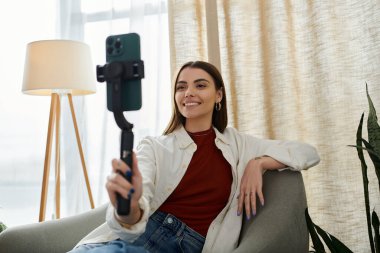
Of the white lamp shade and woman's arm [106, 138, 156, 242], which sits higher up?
the white lamp shade

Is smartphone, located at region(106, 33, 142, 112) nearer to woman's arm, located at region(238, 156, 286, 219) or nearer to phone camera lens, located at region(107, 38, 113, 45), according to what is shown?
phone camera lens, located at region(107, 38, 113, 45)

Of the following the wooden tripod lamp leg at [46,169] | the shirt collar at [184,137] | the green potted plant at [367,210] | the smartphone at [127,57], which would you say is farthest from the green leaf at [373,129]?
the wooden tripod lamp leg at [46,169]

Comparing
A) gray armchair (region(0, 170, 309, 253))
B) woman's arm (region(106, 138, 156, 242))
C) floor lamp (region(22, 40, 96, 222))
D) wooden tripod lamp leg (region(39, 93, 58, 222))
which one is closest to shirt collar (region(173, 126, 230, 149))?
woman's arm (region(106, 138, 156, 242))

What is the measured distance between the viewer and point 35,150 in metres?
3.06

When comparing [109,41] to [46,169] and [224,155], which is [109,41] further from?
[46,169]

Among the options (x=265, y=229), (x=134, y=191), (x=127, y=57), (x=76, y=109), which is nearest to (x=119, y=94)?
(x=127, y=57)

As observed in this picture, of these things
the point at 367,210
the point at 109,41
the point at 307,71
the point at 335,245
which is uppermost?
the point at 307,71

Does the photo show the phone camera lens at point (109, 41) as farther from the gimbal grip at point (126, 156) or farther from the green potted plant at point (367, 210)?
the green potted plant at point (367, 210)

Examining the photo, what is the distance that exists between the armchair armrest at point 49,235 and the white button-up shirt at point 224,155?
166mm

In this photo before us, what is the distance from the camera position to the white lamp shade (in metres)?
2.20

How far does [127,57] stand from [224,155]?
2.83ft

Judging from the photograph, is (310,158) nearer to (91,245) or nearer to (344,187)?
(344,187)

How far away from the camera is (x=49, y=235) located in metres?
1.57

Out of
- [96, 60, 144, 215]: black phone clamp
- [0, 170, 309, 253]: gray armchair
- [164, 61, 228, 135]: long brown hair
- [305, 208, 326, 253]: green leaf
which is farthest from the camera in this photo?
[164, 61, 228, 135]: long brown hair
